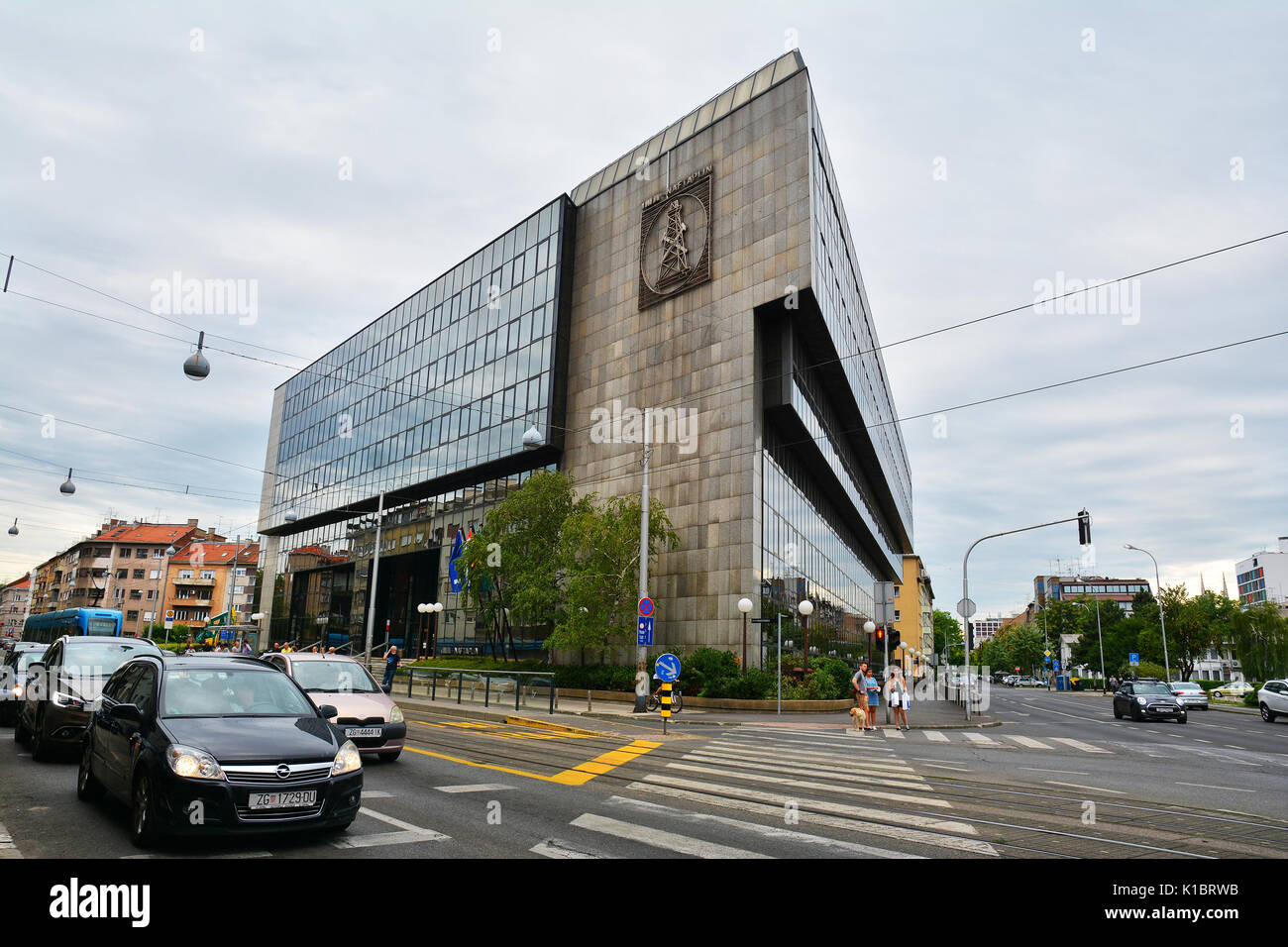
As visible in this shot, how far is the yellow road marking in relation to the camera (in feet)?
33.7

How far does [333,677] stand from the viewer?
12594 mm

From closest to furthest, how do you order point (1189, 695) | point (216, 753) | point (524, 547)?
point (216, 753) → point (524, 547) → point (1189, 695)

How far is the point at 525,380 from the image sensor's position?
40188mm

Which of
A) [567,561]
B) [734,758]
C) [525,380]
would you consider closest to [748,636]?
[567,561]

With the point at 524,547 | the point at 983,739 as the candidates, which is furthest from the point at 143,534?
the point at 983,739

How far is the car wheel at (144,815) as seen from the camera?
584cm

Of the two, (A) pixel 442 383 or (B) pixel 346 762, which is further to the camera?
(A) pixel 442 383

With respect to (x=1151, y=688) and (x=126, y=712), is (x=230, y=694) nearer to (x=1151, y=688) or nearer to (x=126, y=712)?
(x=126, y=712)

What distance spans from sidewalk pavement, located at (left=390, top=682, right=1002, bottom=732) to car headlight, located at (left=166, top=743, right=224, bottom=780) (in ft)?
42.6

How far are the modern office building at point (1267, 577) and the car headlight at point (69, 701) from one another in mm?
151347

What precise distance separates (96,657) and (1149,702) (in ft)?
115

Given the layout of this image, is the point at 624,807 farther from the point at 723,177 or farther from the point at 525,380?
the point at 525,380

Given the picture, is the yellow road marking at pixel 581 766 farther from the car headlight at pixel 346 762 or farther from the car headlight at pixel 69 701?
the car headlight at pixel 69 701
